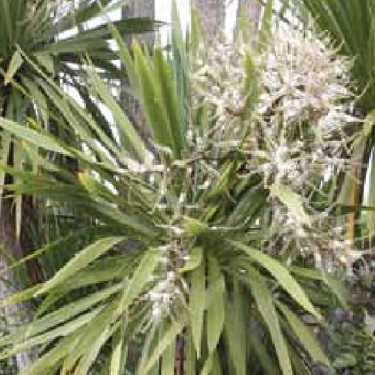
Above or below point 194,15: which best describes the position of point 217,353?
below

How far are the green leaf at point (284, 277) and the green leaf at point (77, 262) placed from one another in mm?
369

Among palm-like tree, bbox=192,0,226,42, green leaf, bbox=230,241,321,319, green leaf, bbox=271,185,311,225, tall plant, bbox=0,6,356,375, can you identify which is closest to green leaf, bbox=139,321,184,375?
tall plant, bbox=0,6,356,375

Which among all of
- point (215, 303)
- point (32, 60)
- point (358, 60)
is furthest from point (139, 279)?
point (32, 60)

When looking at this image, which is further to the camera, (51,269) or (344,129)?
(51,269)

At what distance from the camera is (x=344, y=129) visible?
2.79m

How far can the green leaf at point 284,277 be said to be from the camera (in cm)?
227

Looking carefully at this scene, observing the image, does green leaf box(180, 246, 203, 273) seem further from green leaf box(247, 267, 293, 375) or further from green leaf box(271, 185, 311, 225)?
green leaf box(271, 185, 311, 225)

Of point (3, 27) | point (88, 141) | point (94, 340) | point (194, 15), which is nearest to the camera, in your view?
point (94, 340)

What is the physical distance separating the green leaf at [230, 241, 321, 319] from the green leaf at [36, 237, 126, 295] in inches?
14.5

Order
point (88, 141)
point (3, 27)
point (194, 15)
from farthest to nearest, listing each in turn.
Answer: point (3, 27)
point (194, 15)
point (88, 141)

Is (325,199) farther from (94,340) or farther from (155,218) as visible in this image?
(94,340)

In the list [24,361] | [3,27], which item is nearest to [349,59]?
[3,27]

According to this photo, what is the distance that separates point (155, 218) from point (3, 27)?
1142mm

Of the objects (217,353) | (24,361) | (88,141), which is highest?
(88,141)
